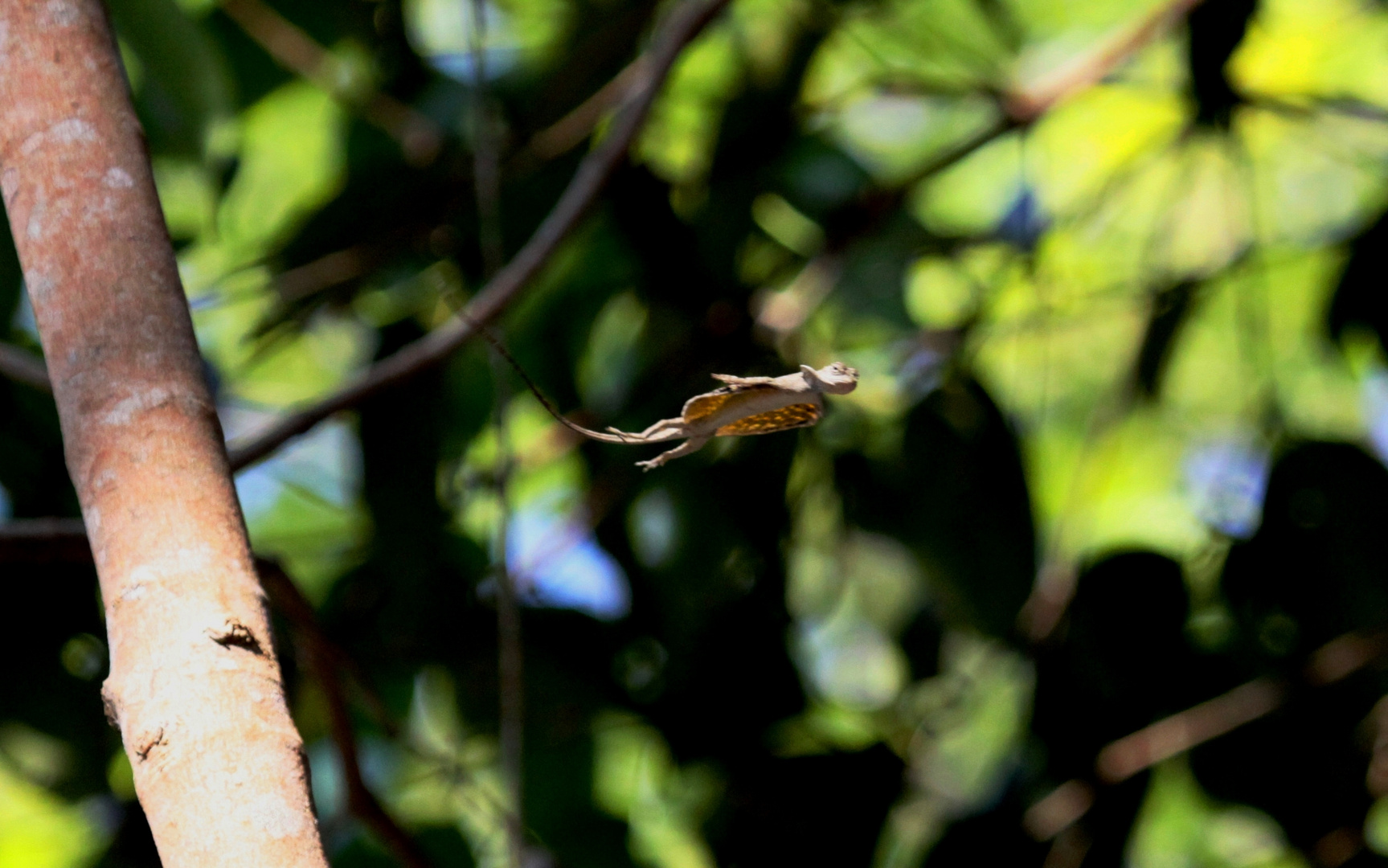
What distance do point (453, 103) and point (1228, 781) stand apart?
3.11ft

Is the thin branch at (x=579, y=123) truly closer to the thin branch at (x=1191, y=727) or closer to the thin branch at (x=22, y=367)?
the thin branch at (x=22, y=367)

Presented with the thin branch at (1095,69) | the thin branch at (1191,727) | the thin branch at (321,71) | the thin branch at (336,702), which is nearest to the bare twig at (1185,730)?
the thin branch at (1191,727)

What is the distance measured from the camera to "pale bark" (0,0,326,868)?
37 cm

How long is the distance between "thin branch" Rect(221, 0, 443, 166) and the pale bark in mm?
767

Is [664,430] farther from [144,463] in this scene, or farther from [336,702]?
[336,702]

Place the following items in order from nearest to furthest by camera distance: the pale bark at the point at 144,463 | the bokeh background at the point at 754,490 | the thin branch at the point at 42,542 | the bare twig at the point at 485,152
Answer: the pale bark at the point at 144,463 → the thin branch at the point at 42,542 → the bare twig at the point at 485,152 → the bokeh background at the point at 754,490

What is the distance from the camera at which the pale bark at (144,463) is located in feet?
1.22

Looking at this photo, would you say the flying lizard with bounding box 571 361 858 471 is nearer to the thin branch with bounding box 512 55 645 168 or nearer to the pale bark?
the pale bark

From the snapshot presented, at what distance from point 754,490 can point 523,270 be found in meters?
0.38

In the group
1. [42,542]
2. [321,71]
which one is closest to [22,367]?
[42,542]

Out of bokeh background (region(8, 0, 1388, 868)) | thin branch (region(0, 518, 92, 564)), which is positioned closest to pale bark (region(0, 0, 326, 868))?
thin branch (region(0, 518, 92, 564))

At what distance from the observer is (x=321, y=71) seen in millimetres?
1285

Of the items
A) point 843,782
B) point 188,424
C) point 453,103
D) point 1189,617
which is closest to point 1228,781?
point 1189,617

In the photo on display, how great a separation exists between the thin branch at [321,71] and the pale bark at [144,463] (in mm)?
767
